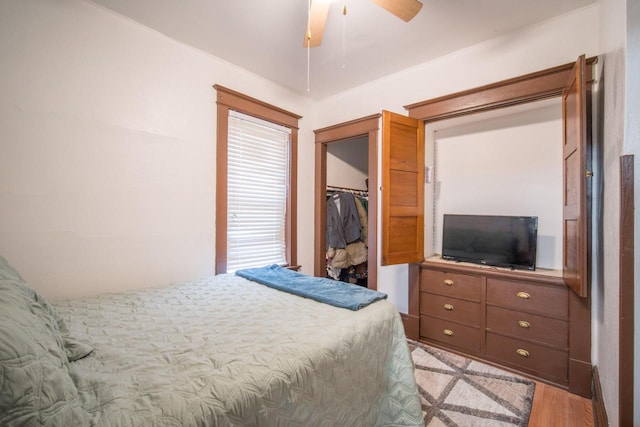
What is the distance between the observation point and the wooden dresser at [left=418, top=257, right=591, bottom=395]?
6.35 ft

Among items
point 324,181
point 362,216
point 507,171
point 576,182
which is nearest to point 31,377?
point 576,182

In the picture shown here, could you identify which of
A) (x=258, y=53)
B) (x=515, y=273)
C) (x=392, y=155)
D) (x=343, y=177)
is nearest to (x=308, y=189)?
(x=343, y=177)

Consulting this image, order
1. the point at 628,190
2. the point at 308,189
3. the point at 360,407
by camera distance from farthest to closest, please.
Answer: the point at 308,189
the point at 360,407
the point at 628,190

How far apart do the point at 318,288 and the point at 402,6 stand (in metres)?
1.80

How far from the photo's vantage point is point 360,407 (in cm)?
133

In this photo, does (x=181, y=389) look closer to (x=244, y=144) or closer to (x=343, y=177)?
(x=244, y=144)

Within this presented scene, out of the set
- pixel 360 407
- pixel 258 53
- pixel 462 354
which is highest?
pixel 258 53

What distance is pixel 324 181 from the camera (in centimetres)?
348

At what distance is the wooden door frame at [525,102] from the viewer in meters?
1.87

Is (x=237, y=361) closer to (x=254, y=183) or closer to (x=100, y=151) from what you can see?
(x=100, y=151)

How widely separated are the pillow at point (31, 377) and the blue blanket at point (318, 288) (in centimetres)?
119

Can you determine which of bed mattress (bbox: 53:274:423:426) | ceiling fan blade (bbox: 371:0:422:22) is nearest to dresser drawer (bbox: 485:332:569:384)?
bed mattress (bbox: 53:274:423:426)

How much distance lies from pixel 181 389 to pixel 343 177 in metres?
3.54

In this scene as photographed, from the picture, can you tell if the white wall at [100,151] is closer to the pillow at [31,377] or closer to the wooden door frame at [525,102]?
the pillow at [31,377]
